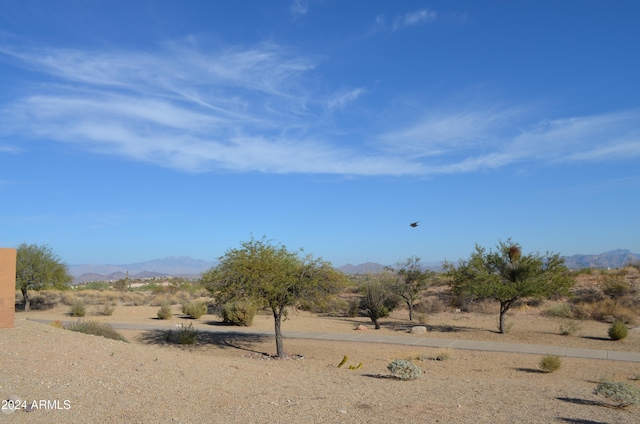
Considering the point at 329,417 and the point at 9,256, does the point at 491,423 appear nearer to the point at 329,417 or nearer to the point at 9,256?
the point at 329,417

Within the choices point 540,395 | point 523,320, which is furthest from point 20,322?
point 523,320

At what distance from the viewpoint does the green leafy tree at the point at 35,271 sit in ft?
124

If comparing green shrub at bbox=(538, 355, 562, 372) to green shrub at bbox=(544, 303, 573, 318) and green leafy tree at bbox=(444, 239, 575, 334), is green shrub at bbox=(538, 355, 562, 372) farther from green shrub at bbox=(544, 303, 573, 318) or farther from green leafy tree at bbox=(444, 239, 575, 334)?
green shrub at bbox=(544, 303, 573, 318)

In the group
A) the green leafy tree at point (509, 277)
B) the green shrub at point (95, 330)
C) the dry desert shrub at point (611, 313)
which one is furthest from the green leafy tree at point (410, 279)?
the green shrub at point (95, 330)

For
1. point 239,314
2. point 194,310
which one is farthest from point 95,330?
point 194,310

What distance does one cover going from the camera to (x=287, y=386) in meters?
12.3

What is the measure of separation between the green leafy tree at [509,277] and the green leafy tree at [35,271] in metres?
28.9

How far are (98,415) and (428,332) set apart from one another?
20.4 meters

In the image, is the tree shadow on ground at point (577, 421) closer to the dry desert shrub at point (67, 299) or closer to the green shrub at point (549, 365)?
the green shrub at point (549, 365)

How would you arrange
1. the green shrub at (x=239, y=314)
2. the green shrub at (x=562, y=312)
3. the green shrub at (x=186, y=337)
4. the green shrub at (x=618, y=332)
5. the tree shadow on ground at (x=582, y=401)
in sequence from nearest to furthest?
the tree shadow on ground at (x=582, y=401), the green shrub at (x=186, y=337), the green shrub at (x=618, y=332), the green shrub at (x=239, y=314), the green shrub at (x=562, y=312)

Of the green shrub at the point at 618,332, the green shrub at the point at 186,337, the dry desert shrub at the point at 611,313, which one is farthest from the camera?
the dry desert shrub at the point at 611,313

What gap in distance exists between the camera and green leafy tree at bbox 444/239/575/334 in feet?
83.4

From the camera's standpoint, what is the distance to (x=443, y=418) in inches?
364

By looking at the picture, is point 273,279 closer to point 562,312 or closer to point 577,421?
point 577,421
